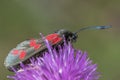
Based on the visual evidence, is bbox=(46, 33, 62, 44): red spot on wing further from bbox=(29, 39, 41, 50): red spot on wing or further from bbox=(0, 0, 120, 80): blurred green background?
bbox=(0, 0, 120, 80): blurred green background

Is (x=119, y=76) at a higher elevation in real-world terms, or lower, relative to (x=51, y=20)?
lower

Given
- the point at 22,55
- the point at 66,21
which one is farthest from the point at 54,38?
the point at 66,21

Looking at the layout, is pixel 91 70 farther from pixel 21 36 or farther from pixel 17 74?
pixel 21 36

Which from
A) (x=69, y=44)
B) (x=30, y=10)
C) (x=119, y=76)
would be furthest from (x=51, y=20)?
(x=69, y=44)

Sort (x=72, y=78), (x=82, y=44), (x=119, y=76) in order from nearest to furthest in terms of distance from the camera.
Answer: (x=72, y=78)
(x=119, y=76)
(x=82, y=44)

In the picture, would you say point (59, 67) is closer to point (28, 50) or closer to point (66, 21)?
point (28, 50)

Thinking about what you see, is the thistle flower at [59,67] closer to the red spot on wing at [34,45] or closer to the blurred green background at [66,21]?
the red spot on wing at [34,45]
